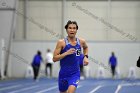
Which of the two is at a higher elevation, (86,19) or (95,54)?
(86,19)

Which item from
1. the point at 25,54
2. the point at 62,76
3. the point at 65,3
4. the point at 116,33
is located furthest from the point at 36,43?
the point at 62,76

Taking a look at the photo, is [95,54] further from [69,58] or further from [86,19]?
[69,58]

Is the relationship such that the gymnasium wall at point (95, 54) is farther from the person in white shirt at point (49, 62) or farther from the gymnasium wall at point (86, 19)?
the person in white shirt at point (49, 62)

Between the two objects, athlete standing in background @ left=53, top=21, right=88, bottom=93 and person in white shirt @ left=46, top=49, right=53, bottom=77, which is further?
person in white shirt @ left=46, top=49, right=53, bottom=77

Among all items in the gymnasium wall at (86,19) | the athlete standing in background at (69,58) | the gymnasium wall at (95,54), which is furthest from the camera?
the gymnasium wall at (86,19)

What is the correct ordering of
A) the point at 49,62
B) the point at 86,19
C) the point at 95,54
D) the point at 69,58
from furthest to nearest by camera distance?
the point at 86,19, the point at 95,54, the point at 49,62, the point at 69,58

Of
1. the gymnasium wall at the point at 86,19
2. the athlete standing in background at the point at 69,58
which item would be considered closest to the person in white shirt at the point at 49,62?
the gymnasium wall at the point at 86,19

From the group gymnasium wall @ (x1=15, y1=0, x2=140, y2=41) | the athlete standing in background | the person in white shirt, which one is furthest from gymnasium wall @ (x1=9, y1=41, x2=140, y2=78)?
the athlete standing in background

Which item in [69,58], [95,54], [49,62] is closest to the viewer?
[69,58]

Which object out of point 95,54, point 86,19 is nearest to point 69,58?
point 95,54

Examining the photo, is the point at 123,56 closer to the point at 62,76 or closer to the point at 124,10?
the point at 124,10

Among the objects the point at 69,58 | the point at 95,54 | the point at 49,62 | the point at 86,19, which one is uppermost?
the point at 86,19

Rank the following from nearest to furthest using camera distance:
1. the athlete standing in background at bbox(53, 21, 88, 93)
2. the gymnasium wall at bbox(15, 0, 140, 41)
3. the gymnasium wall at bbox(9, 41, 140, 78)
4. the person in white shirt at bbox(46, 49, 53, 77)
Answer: the athlete standing in background at bbox(53, 21, 88, 93) < the person in white shirt at bbox(46, 49, 53, 77) < the gymnasium wall at bbox(9, 41, 140, 78) < the gymnasium wall at bbox(15, 0, 140, 41)

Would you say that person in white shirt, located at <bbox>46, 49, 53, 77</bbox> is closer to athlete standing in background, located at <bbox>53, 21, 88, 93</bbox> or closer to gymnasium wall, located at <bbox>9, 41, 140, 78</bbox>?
gymnasium wall, located at <bbox>9, 41, 140, 78</bbox>
